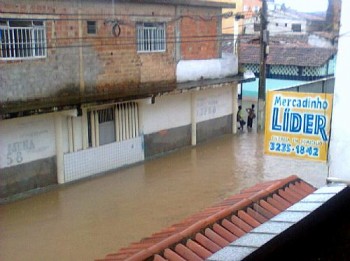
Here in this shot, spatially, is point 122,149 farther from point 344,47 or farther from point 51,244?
point 344,47

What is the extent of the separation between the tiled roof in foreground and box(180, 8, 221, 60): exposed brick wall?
372 inches

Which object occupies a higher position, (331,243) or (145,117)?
(331,243)

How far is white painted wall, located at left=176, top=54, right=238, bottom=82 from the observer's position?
52.6 feet

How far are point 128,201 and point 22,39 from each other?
4.26 meters

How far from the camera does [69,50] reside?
12195 mm

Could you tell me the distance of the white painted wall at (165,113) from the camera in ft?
49.0

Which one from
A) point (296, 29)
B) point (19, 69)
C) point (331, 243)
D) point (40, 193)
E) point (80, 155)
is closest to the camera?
point (331, 243)

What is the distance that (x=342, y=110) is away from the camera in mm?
4852

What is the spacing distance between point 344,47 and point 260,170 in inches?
380

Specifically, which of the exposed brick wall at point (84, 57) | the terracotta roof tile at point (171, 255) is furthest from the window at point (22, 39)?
the terracotta roof tile at point (171, 255)

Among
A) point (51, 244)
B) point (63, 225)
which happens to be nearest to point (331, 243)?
point (51, 244)

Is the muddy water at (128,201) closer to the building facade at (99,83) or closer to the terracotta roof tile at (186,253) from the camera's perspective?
the building facade at (99,83)

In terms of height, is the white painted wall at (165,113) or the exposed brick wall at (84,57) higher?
the exposed brick wall at (84,57)

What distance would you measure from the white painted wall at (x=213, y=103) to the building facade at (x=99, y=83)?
0.20 ft
